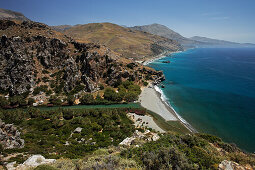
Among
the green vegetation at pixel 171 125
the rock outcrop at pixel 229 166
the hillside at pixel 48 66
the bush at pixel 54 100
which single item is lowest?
the green vegetation at pixel 171 125

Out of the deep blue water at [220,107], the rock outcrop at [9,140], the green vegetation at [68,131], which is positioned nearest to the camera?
the rock outcrop at [9,140]

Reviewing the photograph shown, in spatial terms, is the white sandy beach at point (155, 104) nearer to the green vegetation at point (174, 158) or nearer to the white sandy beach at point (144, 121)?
the white sandy beach at point (144, 121)

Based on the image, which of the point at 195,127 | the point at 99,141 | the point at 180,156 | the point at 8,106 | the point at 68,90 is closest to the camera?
the point at 180,156

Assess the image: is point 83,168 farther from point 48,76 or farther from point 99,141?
point 48,76

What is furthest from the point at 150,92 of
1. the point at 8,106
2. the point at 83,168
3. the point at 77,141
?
the point at 8,106

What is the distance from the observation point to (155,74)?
358ft

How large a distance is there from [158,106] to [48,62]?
249 feet

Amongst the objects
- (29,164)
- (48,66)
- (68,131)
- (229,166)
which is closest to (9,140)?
(29,164)

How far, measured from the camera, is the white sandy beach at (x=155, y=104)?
55.7 m

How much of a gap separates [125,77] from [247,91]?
3062 inches

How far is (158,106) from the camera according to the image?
63.3 m

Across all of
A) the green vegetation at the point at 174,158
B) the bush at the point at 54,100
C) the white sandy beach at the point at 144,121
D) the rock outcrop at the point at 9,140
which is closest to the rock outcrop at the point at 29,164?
the rock outcrop at the point at 9,140

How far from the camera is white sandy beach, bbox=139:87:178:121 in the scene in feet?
183

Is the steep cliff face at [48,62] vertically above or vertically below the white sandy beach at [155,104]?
above
